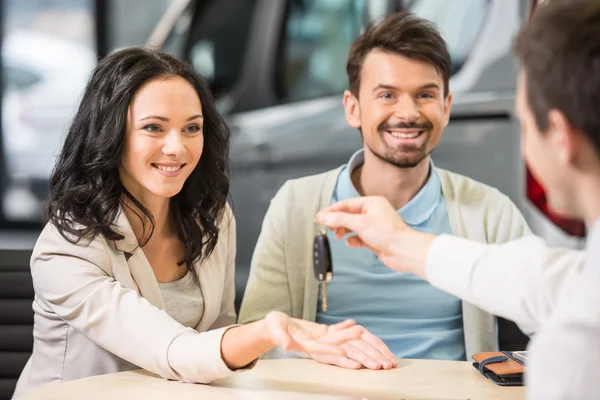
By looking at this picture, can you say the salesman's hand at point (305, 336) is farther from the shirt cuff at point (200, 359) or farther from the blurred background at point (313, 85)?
the blurred background at point (313, 85)

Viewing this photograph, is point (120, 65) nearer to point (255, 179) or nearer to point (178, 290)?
point (178, 290)

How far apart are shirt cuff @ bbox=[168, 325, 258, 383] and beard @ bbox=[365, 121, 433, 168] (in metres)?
0.91

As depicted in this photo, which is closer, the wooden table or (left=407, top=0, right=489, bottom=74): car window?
the wooden table

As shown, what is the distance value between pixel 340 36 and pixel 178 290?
4.58 ft

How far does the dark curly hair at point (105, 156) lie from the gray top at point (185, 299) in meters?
0.05

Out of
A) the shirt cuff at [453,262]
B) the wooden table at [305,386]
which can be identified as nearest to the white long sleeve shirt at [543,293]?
the shirt cuff at [453,262]

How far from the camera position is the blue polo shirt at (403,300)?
2.30 meters

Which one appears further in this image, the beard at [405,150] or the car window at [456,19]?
the car window at [456,19]

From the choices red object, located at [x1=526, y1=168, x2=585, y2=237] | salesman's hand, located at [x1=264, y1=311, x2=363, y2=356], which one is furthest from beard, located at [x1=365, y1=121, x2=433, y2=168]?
salesman's hand, located at [x1=264, y1=311, x2=363, y2=356]

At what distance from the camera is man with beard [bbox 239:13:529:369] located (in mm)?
2312

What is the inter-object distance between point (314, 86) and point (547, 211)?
99 cm

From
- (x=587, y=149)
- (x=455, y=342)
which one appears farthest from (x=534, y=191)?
(x=587, y=149)

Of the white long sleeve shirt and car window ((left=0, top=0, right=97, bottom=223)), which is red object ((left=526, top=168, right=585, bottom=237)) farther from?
car window ((left=0, top=0, right=97, bottom=223))

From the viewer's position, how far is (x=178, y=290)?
2.03 m
